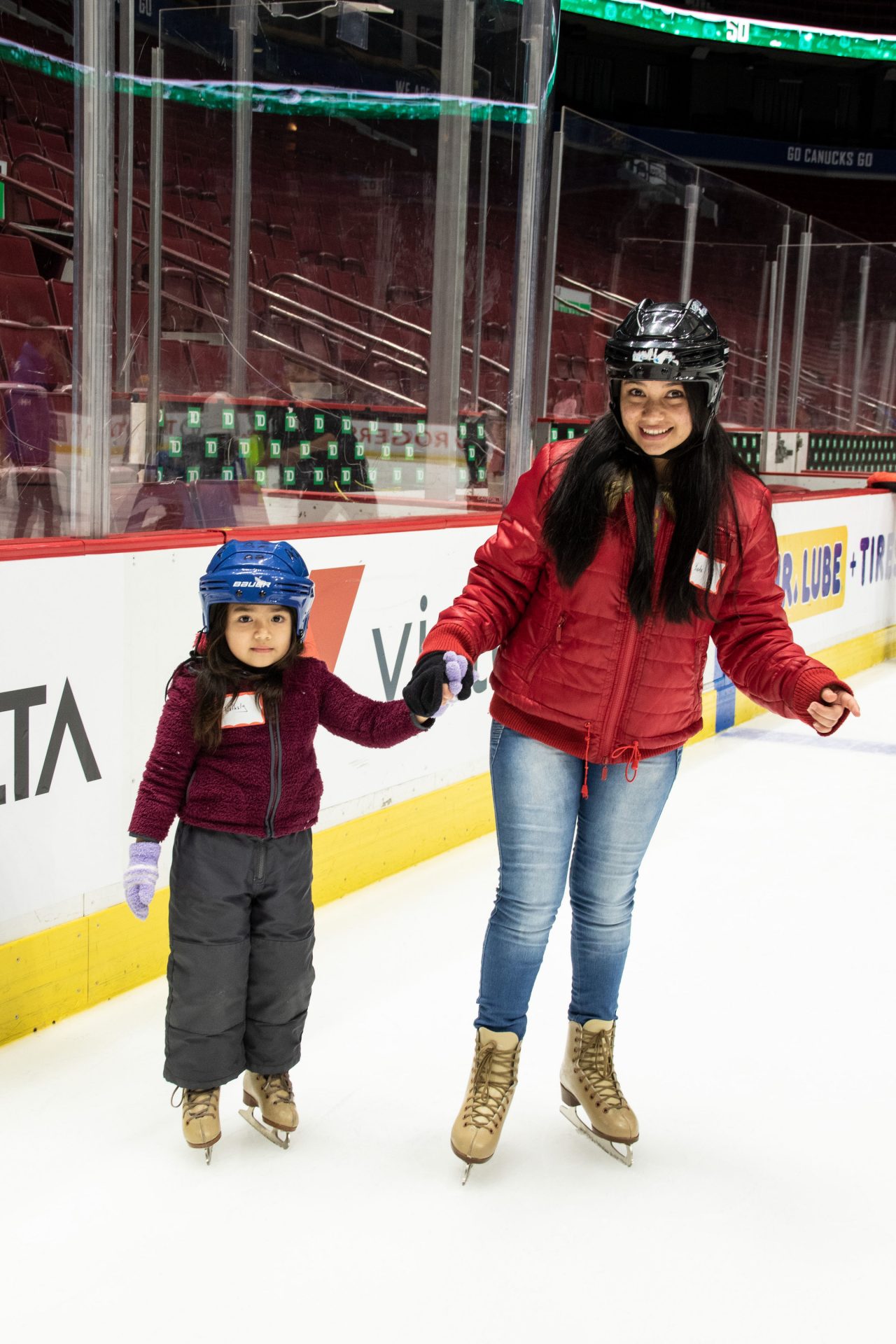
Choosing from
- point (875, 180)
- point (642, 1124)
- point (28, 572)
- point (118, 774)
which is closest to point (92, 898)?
point (118, 774)

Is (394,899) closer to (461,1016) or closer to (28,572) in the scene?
(461,1016)

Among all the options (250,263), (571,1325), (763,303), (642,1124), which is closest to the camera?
(571,1325)

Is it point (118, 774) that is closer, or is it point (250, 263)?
point (118, 774)

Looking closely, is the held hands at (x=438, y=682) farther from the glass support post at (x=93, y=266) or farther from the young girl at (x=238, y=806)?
the glass support post at (x=93, y=266)

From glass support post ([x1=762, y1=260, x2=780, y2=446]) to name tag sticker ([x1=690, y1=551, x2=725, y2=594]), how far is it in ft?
18.9

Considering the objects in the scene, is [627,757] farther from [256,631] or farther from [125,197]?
[125,197]

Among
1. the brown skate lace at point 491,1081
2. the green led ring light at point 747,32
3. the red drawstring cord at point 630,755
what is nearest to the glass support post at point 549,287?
the red drawstring cord at point 630,755

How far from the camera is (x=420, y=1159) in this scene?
75.5 inches

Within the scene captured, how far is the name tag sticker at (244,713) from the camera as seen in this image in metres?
1.80

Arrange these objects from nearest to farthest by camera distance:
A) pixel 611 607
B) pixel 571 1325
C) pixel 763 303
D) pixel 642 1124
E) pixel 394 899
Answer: pixel 571 1325, pixel 611 607, pixel 642 1124, pixel 394 899, pixel 763 303

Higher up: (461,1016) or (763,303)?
(763,303)

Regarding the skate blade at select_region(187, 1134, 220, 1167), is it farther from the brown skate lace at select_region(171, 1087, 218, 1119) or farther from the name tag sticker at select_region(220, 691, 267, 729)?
the name tag sticker at select_region(220, 691, 267, 729)

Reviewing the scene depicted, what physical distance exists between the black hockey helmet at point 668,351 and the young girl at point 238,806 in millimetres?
521

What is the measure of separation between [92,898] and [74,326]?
1074mm
